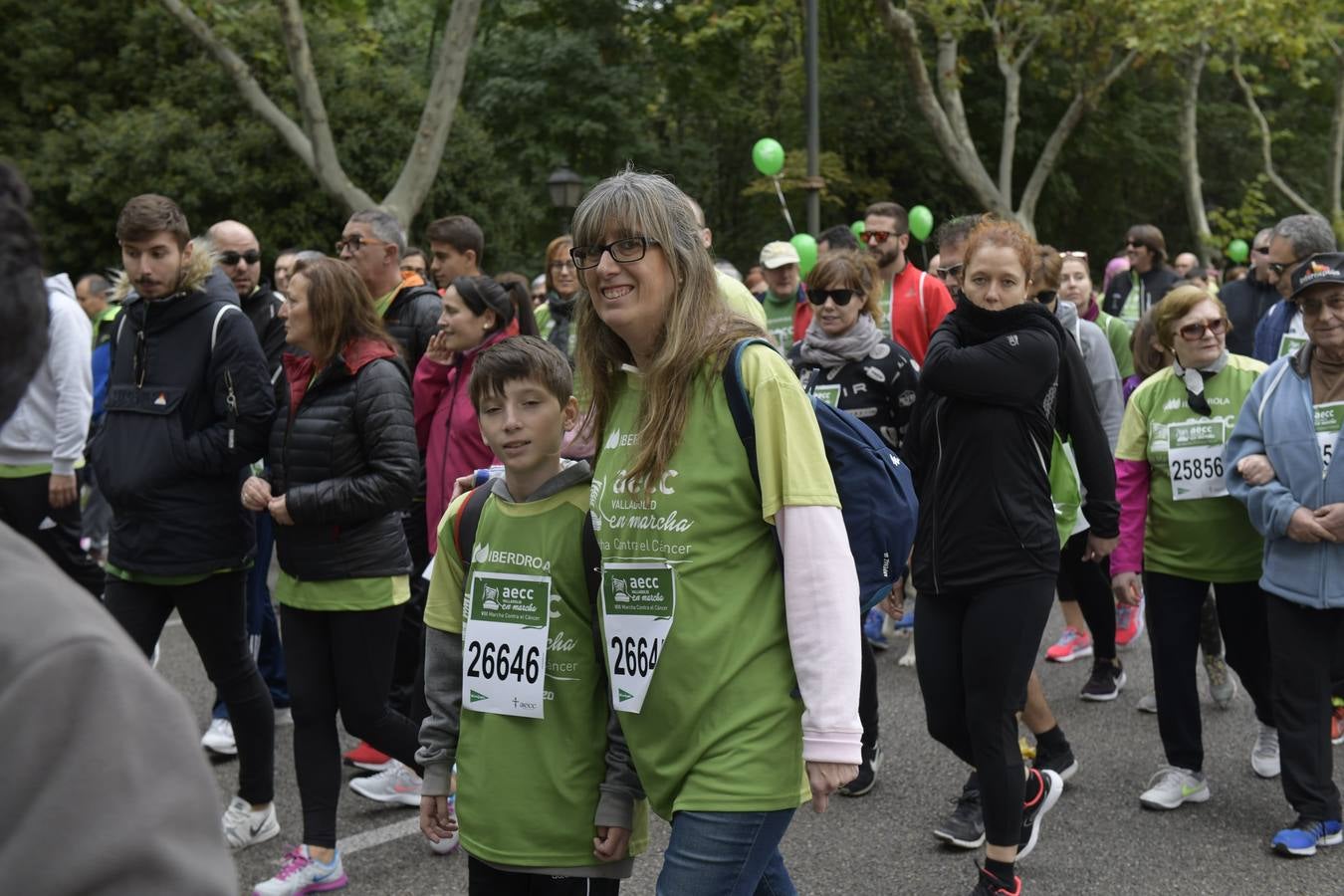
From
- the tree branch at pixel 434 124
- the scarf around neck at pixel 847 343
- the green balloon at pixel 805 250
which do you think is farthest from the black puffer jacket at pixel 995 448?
the tree branch at pixel 434 124

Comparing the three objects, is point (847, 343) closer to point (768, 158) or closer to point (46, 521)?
point (46, 521)

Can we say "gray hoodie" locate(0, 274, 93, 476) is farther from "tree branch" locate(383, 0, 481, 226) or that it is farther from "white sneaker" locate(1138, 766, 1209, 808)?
"tree branch" locate(383, 0, 481, 226)

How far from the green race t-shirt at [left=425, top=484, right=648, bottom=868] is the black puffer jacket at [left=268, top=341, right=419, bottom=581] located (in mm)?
1371

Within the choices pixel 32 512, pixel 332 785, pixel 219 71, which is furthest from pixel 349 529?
pixel 219 71

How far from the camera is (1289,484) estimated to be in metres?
4.80

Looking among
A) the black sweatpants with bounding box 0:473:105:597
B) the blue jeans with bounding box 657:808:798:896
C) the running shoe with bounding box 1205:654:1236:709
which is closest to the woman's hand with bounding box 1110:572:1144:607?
the running shoe with bounding box 1205:654:1236:709

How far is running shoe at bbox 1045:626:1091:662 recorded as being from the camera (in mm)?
7359

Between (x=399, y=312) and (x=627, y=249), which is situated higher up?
(x=627, y=249)

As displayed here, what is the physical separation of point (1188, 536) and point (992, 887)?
68.7 inches

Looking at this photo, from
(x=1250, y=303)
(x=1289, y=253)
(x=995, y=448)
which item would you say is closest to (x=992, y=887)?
(x=995, y=448)

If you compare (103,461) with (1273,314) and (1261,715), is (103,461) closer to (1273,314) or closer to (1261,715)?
(1261,715)

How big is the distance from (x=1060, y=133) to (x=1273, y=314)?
49.6 ft

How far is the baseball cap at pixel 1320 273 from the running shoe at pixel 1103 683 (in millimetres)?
2366

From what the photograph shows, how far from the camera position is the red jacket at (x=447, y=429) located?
5.27 metres
